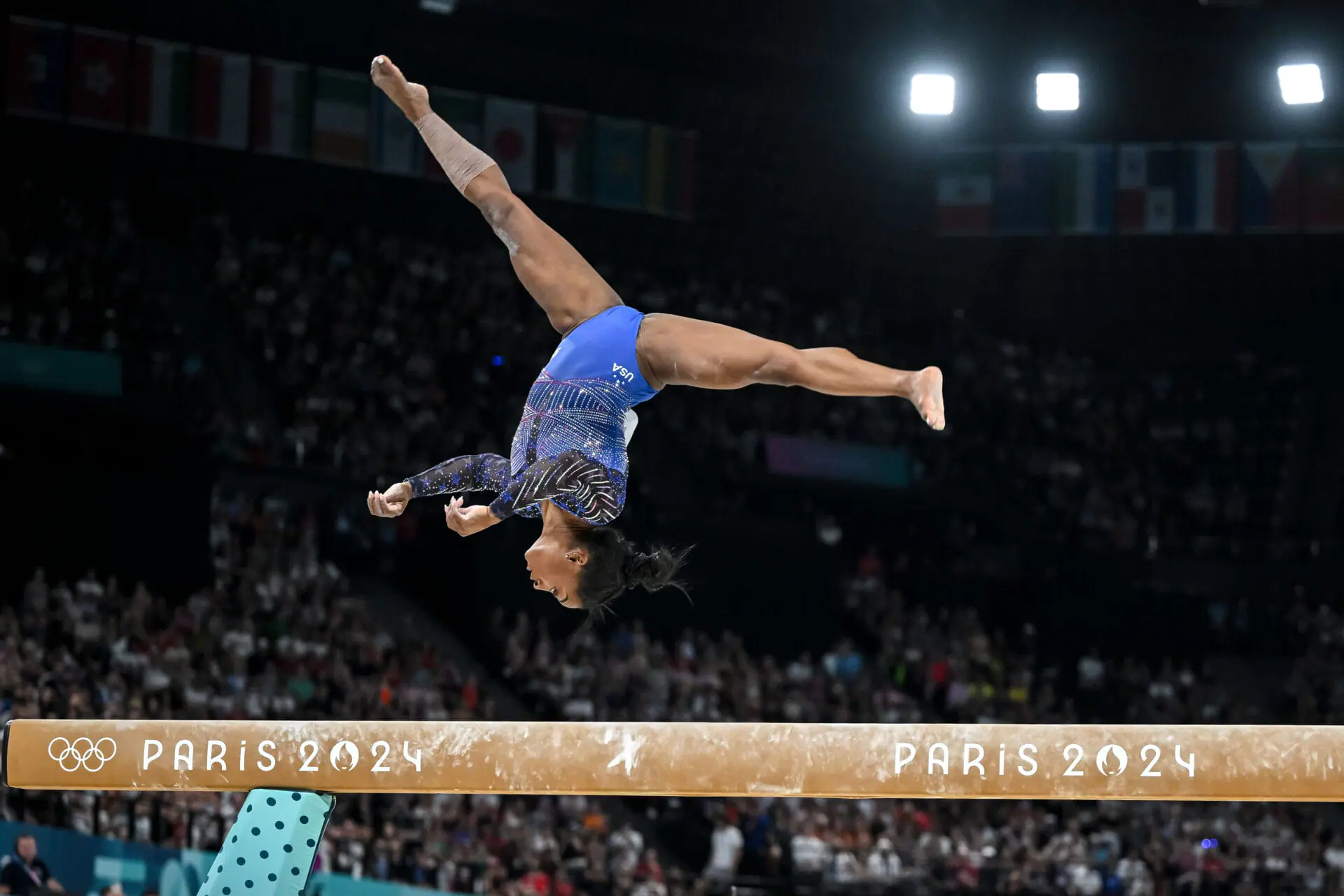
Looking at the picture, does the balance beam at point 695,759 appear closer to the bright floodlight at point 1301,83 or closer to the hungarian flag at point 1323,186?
the bright floodlight at point 1301,83

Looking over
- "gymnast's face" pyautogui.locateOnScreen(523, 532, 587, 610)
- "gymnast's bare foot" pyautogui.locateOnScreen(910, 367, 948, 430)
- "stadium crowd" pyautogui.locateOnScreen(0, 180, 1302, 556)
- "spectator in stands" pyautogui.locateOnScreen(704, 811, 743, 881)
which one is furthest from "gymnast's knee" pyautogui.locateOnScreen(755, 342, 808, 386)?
"stadium crowd" pyautogui.locateOnScreen(0, 180, 1302, 556)

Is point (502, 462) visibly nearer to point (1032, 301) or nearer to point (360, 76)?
point (360, 76)

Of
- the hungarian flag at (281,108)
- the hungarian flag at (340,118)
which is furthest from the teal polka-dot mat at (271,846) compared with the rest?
the hungarian flag at (340,118)

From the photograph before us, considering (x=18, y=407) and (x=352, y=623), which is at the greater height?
(x=18, y=407)

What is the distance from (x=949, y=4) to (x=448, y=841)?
487 inches

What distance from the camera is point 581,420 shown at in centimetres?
589

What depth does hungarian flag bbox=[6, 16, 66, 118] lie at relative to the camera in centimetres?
1797

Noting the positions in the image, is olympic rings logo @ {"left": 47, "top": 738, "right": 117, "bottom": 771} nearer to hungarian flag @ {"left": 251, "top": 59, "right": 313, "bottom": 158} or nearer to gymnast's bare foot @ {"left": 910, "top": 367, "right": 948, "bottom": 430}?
gymnast's bare foot @ {"left": 910, "top": 367, "right": 948, "bottom": 430}

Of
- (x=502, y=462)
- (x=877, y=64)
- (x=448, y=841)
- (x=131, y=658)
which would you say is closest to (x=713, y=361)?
(x=502, y=462)

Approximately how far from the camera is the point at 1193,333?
922 inches

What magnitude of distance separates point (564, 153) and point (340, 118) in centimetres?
296

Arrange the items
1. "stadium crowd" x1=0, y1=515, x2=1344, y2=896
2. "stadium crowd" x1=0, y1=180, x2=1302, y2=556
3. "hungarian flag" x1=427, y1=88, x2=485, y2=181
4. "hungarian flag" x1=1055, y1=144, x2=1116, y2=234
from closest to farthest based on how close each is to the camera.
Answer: "stadium crowd" x1=0, y1=515, x2=1344, y2=896
"stadium crowd" x1=0, y1=180, x2=1302, y2=556
"hungarian flag" x1=427, y1=88, x2=485, y2=181
"hungarian flag" x1=1055, y1=144, x2=1116, y2=234

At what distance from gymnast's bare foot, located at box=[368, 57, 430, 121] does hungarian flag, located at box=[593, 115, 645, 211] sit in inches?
592

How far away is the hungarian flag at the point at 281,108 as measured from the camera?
19.4 meters
